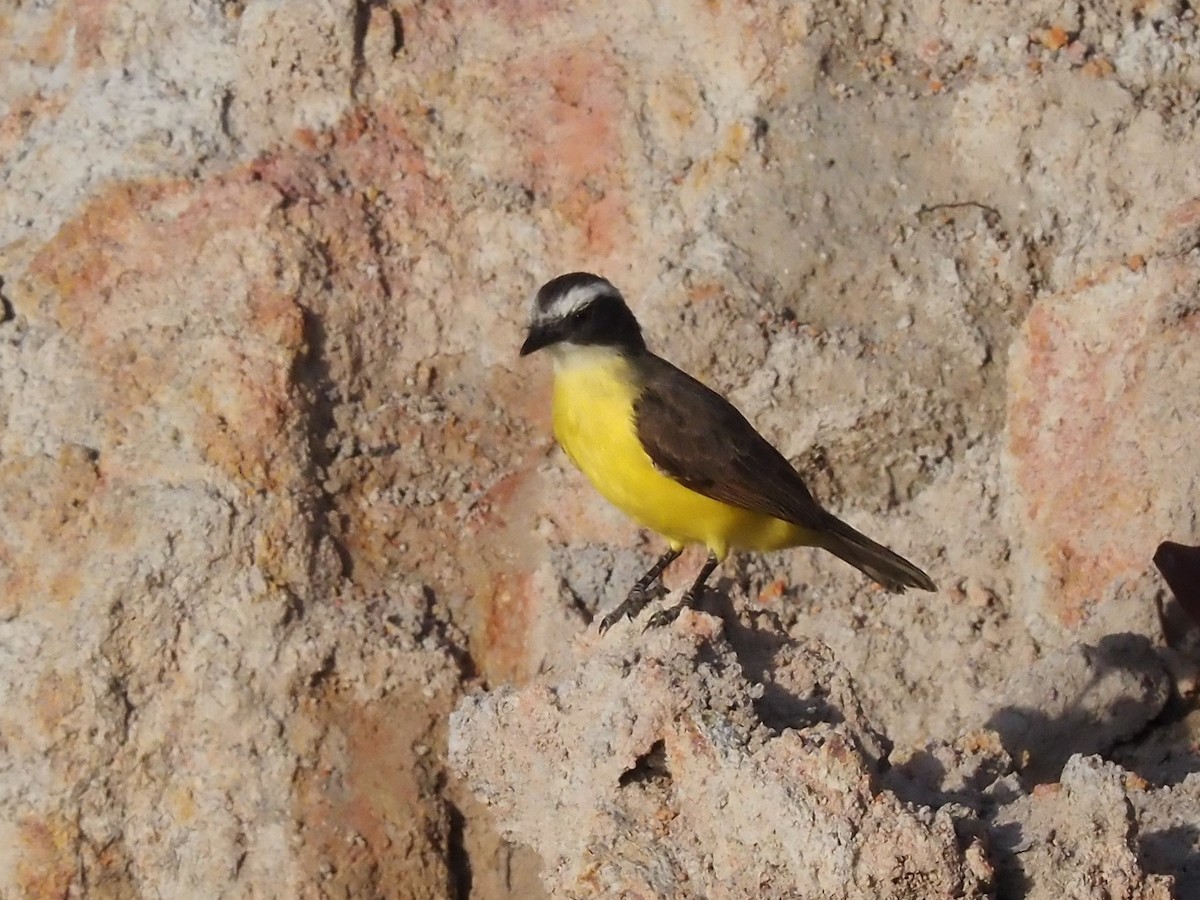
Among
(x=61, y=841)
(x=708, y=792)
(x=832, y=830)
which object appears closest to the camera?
(x=832, y=830)

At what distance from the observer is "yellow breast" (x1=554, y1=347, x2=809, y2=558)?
6.23 meters

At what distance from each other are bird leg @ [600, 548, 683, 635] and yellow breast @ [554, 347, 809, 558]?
0.52 feet

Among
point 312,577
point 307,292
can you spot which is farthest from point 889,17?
point 312,577

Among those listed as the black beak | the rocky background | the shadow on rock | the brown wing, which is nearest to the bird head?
the black beak

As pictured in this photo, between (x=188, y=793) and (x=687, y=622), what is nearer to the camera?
(x=687, y=622)

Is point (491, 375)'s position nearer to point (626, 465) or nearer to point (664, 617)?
point (626, 465)

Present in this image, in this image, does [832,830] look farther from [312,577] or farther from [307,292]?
[307,292]

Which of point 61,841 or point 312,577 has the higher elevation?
point 312,577

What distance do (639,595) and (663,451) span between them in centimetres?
55

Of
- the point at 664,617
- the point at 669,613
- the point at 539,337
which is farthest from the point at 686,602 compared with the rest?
the point at 539,337

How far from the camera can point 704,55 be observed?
704 cm

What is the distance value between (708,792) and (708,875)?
19 centimetres

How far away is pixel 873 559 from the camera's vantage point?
623 centimetres

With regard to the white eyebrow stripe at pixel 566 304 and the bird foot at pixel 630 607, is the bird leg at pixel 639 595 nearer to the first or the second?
the bird foot at pixel 630 607
